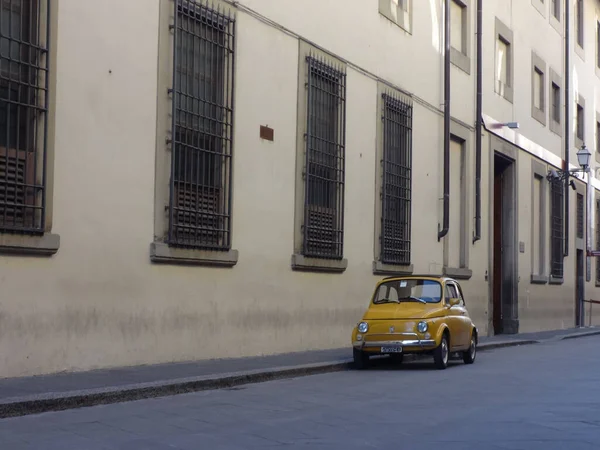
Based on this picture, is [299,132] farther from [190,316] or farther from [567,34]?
[567,34]

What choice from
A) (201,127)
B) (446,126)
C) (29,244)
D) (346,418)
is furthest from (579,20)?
(346,418)

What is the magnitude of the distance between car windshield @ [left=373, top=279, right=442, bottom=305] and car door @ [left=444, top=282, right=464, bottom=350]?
230 mm

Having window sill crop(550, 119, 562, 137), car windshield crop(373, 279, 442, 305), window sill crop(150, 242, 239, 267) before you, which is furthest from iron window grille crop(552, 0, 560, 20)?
window sill crop(150, 242, 239, 267)

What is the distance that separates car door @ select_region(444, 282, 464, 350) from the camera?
1706 cm

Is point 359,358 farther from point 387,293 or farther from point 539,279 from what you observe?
point 539,279

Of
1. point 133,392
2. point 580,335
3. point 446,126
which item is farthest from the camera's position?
point 580,335

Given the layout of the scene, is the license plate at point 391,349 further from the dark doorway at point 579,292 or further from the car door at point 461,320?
the dark doorway at point 579,292

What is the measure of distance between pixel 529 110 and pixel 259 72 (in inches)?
693

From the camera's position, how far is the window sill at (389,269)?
21.4m

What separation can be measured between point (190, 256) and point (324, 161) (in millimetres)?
5090

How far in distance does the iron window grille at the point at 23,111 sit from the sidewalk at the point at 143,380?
6.46ft

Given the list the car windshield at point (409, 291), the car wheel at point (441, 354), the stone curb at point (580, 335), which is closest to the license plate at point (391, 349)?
the car wheel at point (441, 354)

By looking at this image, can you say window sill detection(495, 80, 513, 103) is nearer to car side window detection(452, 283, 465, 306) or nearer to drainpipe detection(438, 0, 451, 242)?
drainpipe detection(438, 0, 451, 242)

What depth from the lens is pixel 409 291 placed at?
17.3 metres
